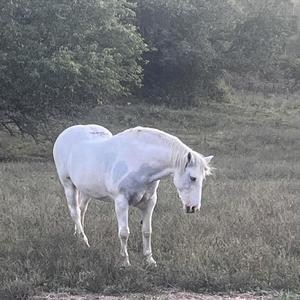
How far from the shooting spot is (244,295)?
18.2 ft

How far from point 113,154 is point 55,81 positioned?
10273 millimetres

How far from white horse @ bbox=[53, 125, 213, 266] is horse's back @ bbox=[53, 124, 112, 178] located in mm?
275

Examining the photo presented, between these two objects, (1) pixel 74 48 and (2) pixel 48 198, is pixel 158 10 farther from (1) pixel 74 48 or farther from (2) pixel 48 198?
(2) pixel 48 198

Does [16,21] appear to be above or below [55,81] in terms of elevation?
above

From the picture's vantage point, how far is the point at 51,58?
1619cm

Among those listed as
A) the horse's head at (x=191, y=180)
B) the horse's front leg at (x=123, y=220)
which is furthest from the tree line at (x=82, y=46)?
the horse's head at (x=191, y=180)

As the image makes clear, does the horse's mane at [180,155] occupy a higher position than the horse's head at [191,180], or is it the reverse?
the horse's mane at [180,155]

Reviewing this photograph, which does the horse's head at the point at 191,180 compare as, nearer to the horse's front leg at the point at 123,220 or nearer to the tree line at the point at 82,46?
the horse's front leg at the point at 123,220

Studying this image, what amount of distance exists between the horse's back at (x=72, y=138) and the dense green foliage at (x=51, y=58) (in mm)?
8039

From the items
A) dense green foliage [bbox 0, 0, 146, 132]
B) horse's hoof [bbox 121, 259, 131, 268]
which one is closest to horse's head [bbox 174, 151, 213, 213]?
horse's hoof [bbox 121, 259, 131, 268]

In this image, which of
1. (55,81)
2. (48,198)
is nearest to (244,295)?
(48,198)

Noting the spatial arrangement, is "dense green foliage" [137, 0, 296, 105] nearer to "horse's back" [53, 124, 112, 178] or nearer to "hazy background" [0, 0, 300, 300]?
"hazy background" [0, 0, 300, 300]

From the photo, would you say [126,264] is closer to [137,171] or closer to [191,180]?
[137,171]

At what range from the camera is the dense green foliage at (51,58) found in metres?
16.2
